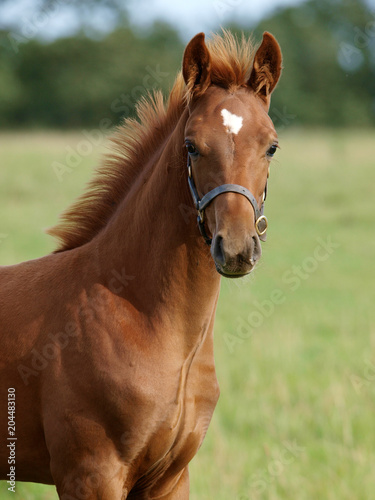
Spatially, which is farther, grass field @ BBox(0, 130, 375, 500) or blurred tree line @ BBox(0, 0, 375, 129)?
blurred tree line @ BBox(0, 0, 375, 129)

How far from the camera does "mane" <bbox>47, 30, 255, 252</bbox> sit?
3229mm

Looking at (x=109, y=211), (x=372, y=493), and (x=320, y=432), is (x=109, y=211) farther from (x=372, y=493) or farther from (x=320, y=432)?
(x=320, y=432)

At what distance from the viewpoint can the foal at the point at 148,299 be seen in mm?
2791

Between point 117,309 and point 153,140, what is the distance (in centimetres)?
89

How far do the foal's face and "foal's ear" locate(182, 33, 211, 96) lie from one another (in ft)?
0.29

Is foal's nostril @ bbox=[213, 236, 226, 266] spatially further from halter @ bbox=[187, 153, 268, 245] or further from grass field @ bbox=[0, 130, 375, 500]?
grass field @ bbox=[0, 130, 375, 500]

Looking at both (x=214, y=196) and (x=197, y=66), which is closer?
(x=214, y=196)

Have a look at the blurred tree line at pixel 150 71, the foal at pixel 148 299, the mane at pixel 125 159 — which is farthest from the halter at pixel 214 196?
the blurred tree line at pixel 150 71

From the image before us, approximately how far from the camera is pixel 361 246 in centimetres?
1489

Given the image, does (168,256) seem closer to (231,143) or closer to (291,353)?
(231,143)

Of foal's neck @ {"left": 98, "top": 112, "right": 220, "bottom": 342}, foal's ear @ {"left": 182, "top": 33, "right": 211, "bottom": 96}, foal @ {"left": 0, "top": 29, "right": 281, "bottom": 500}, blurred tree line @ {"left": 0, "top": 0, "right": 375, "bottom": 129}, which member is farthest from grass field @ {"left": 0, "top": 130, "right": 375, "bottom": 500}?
blurred tree line @ {"left": 0, "top": 0, "right": 375, "bottom": 129}

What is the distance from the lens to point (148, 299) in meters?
3.00

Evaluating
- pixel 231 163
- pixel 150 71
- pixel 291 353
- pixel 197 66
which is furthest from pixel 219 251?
pixel 150 71

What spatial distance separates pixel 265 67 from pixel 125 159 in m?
0.84
